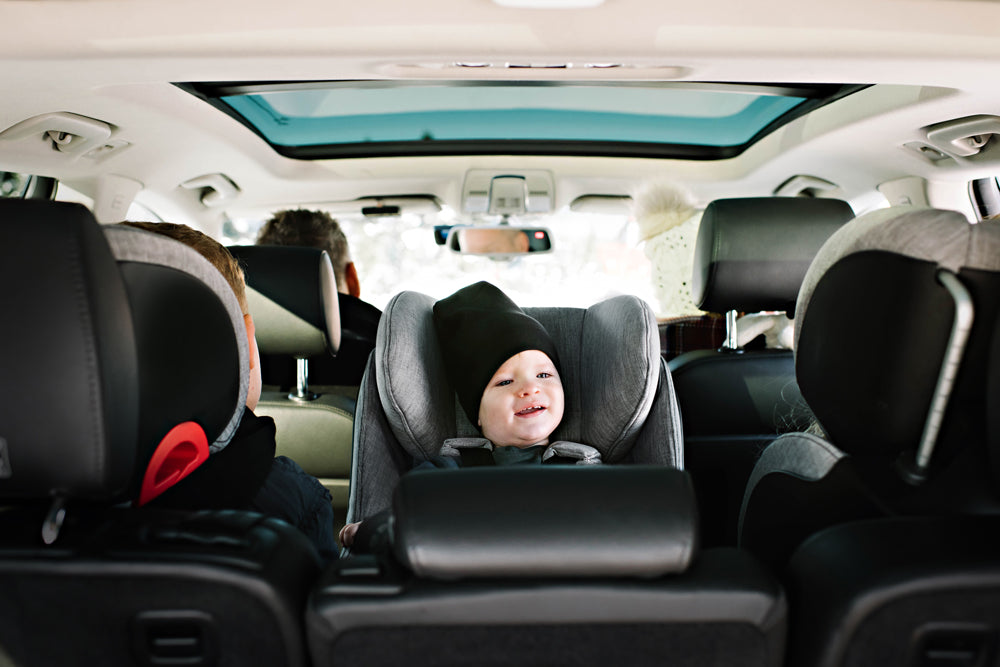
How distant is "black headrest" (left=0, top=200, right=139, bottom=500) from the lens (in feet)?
2.67

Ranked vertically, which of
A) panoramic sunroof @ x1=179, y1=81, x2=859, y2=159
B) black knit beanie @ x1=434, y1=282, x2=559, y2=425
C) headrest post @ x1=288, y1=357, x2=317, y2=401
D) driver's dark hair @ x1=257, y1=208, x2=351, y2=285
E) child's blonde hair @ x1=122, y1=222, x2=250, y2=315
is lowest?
headrest post @ x1=288, y1=357, x2=317, y2=401

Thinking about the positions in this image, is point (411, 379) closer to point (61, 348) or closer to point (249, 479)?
point (249, 479)

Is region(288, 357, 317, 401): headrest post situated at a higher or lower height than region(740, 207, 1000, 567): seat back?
lower

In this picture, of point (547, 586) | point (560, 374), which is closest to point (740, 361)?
point (560, 374)

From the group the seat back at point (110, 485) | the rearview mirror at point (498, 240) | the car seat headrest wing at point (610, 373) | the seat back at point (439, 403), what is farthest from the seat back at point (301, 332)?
the seat back at point (110, 485)

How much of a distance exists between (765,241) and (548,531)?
156 centimetres

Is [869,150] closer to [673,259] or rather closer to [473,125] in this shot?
[673,259]

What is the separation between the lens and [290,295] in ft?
8.02

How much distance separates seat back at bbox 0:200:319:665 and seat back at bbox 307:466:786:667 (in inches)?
4.4

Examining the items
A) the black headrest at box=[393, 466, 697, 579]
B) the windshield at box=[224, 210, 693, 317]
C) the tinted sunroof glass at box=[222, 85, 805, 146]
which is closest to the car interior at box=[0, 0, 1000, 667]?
the black headrest at box=[393, 466, 697, 579]

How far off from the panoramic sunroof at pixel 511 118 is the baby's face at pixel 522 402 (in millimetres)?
1931

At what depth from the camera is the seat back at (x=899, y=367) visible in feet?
2.98

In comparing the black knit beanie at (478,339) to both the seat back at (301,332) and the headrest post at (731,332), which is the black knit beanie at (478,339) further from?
the headrest post at (731,332)

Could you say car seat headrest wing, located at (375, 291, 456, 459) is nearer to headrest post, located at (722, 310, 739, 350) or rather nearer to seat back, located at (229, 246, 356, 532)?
seat back, located at (229, 246, 356, 532)
